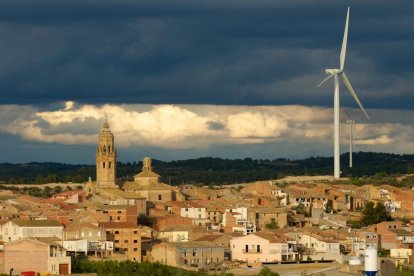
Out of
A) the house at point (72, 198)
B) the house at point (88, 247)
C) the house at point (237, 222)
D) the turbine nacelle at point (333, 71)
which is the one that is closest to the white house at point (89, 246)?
the house at point (88, 247)

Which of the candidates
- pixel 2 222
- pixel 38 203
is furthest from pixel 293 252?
pixel 38 203

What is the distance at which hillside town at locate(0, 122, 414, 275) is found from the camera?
3696 inches

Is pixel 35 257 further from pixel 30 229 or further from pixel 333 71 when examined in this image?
pixel 333 71

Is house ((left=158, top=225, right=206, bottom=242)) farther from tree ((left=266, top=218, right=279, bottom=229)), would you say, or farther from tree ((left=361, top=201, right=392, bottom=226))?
tree ((left=361, top=201, right=392, bottom=226))

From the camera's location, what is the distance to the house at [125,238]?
9694 centimetres

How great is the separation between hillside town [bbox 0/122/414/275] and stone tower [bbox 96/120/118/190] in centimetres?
9

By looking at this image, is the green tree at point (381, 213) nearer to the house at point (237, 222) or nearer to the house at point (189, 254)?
the house at point (237, 222)

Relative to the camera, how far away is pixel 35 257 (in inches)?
3438

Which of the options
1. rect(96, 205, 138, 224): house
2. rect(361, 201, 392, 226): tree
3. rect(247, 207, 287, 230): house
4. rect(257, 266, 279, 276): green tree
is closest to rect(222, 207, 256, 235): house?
Answer: rect(247, 207, 287, 230): house

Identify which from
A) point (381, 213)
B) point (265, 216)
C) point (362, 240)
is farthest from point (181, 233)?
point (381, 213)

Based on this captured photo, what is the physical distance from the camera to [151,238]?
104 metres

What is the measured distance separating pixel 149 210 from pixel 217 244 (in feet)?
66.6

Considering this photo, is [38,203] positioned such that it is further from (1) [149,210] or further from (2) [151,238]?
(2) [151,238]

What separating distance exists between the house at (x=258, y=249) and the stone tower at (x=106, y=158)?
1338 inches
